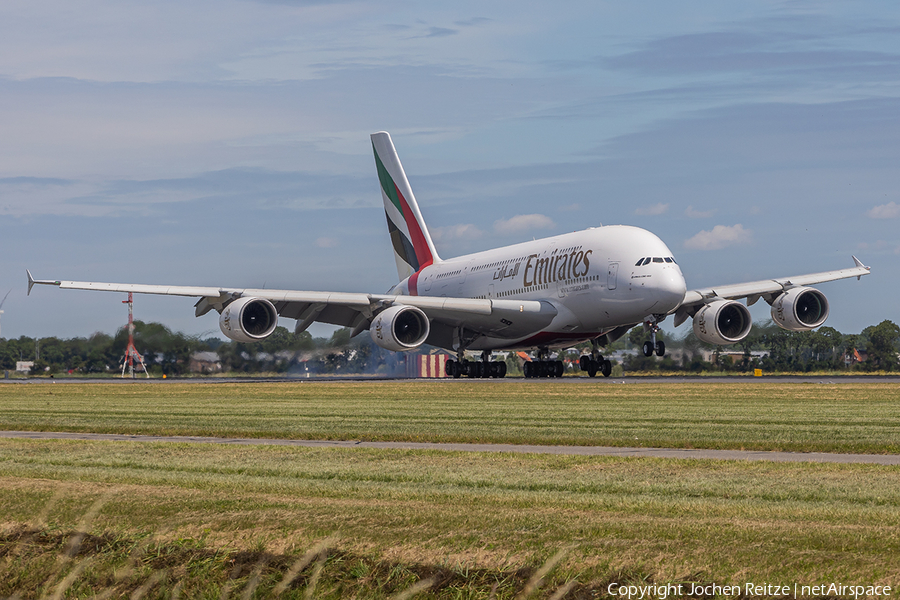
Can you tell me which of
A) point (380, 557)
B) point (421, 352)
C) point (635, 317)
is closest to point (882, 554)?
point (380, 557)

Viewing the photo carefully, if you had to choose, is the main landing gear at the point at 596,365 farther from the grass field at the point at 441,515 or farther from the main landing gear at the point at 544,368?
the grass field at the point at 441,515

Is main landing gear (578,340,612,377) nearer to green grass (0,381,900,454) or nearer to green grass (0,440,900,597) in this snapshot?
green grass (0,381,900,454)

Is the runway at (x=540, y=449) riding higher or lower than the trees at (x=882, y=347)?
lower

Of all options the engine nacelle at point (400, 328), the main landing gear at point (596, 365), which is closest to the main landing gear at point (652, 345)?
the main landing gear at point (596, 365)

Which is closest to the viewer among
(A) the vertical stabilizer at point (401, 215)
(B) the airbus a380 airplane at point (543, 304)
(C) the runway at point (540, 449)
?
(C) the runway at point (540, 449)

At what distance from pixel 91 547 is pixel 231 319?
1385 inches

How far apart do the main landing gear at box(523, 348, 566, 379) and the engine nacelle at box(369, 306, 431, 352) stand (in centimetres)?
647

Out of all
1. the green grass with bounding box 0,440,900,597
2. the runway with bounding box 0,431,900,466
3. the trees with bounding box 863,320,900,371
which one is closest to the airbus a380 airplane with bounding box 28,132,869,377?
the trees with bounding box 863,320,900,371

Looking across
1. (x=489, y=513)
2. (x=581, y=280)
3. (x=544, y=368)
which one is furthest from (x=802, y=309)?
(x=489, y=513)

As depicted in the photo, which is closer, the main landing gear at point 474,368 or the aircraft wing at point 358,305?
the aircraft wing at point 358,305

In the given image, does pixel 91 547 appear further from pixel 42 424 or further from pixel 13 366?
pixel 13 366

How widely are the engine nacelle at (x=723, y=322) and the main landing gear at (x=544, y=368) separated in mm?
7057

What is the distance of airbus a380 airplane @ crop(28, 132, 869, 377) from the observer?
139 ft

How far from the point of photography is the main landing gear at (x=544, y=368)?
50.2 meters
